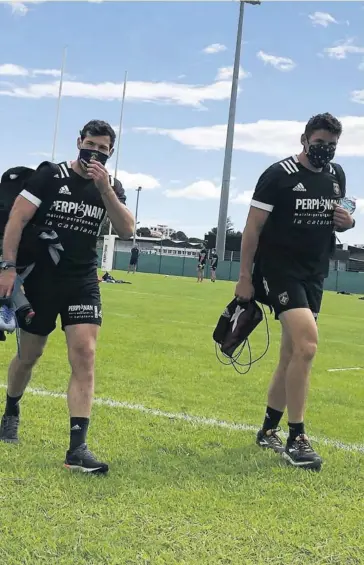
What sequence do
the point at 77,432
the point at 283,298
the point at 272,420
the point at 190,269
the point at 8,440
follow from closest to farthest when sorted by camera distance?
1. the point at 77,432
2. the point at 8,440
3. the point at 283,298
4. the point at 272,420
5. the point at 190,269

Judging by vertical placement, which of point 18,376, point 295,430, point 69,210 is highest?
point 69,210

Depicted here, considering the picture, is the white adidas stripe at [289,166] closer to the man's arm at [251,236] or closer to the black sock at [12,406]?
the man's arm at [251,236]

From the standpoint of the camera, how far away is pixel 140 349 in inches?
340

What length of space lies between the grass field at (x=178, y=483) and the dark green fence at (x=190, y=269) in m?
40.6

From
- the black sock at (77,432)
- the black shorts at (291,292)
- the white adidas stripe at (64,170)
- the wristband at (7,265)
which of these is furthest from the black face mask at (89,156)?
the black sock at (77,432)

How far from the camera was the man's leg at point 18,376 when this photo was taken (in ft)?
13.8

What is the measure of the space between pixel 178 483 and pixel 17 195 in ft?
6.26

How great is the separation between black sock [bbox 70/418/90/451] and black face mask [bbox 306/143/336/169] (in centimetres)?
215

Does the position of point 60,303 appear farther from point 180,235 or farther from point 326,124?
point 180,235

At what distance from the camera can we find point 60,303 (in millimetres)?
4094

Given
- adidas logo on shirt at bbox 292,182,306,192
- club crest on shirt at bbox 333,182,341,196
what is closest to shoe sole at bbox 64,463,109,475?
adidas logo on shirt at bbox 292,182,306,192

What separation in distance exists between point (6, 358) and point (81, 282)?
11.4ft

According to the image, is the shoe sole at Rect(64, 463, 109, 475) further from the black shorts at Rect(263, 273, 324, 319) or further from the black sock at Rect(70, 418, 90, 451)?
the black shorts at Rect(263, 273, 324, 319)

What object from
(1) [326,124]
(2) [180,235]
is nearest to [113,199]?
(1) [326,124]
